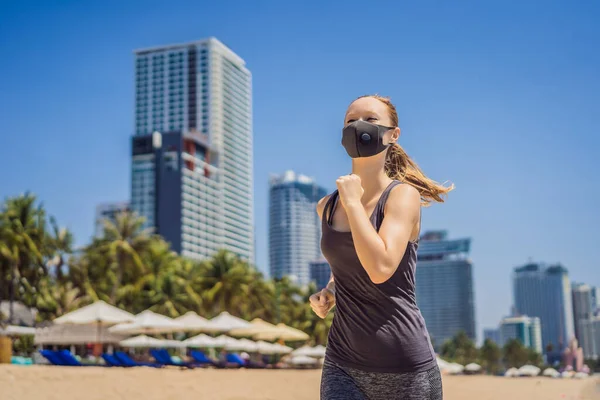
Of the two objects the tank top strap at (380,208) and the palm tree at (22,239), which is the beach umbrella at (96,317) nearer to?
the palm tree at (22,239)

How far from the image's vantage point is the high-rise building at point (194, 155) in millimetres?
160875

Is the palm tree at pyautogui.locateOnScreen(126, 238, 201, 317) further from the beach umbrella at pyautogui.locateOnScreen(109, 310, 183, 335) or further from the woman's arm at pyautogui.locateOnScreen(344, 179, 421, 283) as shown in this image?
the woman's arm at pyautogui.locateOnScreen(344, 179, 421, 283)

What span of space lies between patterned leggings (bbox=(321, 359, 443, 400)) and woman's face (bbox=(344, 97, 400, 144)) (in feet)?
2.63

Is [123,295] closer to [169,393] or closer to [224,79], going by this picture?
[169,393]

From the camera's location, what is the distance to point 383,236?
2.43m

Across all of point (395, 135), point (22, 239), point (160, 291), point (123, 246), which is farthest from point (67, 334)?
point (395, 135)

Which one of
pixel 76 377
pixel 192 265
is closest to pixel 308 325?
pixel 192 265

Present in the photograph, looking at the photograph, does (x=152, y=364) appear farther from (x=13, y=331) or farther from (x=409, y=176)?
(x=409, y=176)

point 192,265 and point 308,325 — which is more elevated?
point 192,265

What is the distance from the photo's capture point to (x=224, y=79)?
634 ft

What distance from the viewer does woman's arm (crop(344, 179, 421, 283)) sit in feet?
7.71

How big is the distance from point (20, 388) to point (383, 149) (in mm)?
12123

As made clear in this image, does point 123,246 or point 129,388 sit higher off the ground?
point 123,246

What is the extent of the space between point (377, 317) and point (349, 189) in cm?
44
